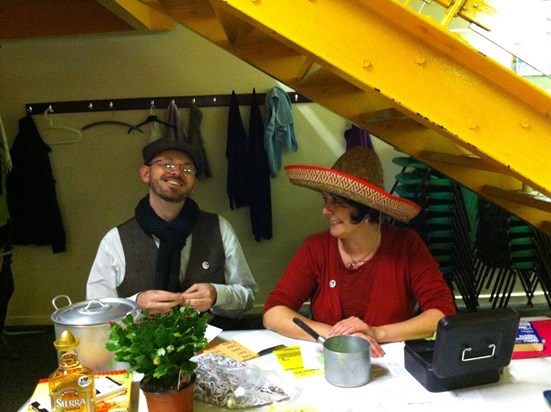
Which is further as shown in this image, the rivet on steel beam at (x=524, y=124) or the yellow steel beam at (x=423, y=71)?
the rivet on steel beam at (x=524, y=124)

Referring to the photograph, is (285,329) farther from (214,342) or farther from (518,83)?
(518,83)

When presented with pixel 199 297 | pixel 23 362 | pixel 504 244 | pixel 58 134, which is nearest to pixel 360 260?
pixel 199 297

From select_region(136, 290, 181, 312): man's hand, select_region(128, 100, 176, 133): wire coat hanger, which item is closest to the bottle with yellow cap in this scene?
select_region(136, 290, 181, 312): man's hand

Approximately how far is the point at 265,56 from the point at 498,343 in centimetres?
130

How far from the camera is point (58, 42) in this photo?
11.2ft

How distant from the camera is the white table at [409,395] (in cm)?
111

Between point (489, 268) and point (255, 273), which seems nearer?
point (489, 268)

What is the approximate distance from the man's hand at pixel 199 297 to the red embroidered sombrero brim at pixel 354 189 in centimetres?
51

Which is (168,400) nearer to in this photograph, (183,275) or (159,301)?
(159,301)

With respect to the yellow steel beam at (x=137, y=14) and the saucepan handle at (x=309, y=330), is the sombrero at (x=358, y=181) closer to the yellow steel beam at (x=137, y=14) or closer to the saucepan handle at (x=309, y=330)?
the saucepan handle at (x=309, y=330)

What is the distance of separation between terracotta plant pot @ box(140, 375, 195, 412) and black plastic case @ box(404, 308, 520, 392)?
58 cm

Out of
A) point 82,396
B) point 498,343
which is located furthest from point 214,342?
point 498,343

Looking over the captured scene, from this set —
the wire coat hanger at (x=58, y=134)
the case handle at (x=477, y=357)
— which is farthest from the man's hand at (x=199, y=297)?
the wire coat hanger at (x=58, y=134)

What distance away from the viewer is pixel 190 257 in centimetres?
200
